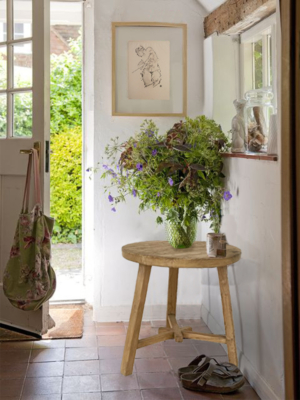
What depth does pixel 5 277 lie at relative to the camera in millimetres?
3406

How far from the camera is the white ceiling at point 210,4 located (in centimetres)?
352

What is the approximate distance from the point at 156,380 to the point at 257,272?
729 mm

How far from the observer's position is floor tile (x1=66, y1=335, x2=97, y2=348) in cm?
339

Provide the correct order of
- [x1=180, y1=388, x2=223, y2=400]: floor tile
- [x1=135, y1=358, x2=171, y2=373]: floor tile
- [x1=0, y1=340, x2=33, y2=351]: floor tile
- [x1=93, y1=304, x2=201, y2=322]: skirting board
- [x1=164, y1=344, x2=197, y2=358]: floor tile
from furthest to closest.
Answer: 1. [x1=93, y1=304, x2=201, y2=322]: skirting board
2. [x1=0, y1=340, x2=33, y2=351]: floor tile
3. [x1=164, y1=344, x2=197, y2=358]: floor tile
4. [x1=135, y1=358, x2=171, y2=373]: floor tile
5. [x1=180, y1=388, x2=223, y2=400]: floor tile

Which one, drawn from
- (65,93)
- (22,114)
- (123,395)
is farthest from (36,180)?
(65,93)

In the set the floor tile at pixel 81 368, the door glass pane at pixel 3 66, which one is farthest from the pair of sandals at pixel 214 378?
the door glass pane at pixel 3 66

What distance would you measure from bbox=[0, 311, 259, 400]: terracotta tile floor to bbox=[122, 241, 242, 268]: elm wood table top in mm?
582

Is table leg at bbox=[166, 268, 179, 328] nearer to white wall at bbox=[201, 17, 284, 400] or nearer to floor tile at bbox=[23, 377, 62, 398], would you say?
white wall at bbox=[201, 17, 284, 400]

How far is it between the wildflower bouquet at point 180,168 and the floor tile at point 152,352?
72 centimetres

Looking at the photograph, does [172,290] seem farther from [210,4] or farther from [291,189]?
[291,189]

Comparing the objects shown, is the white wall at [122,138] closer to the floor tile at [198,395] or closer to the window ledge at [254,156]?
the window ledge at [254,156]

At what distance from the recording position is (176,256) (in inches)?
112

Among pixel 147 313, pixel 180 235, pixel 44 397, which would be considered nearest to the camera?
pixel 44 397

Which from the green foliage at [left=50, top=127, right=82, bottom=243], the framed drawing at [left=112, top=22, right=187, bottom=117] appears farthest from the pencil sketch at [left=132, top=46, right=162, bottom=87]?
the green foliage at [left=50, top=127, right=82, bottom=243]
